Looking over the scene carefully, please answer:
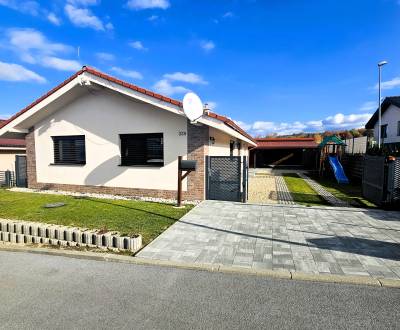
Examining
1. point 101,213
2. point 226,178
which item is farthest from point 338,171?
point 101,213

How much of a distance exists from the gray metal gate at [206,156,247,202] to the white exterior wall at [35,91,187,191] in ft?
3.21

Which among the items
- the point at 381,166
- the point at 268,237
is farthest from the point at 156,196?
the point at 381,166

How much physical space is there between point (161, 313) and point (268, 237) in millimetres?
3220

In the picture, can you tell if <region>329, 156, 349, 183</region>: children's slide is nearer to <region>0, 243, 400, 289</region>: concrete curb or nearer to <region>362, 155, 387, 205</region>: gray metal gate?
<region>362, 155, 387, 205</region>: gray metal gate

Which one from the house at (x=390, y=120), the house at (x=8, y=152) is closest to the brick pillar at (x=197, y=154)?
the house at (x=8, y=152)

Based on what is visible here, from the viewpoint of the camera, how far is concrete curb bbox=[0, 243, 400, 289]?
3.89 metres

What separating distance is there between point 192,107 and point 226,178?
2753mm

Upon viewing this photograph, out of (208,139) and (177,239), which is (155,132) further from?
(177,239)

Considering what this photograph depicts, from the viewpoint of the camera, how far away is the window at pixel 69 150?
11.7m

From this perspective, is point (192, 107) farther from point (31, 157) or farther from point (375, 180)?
point (31, 157)

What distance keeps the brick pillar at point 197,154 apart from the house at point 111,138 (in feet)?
0.11

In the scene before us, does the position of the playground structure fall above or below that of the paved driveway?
above

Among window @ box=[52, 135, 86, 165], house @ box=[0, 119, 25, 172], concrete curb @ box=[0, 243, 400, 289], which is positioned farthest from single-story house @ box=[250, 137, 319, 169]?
concrete curb @ box=[0, 243, 400, 289]

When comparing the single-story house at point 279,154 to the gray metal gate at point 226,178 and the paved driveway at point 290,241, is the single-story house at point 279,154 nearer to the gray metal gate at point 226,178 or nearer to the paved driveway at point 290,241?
the gray metal gate at point 226,178
